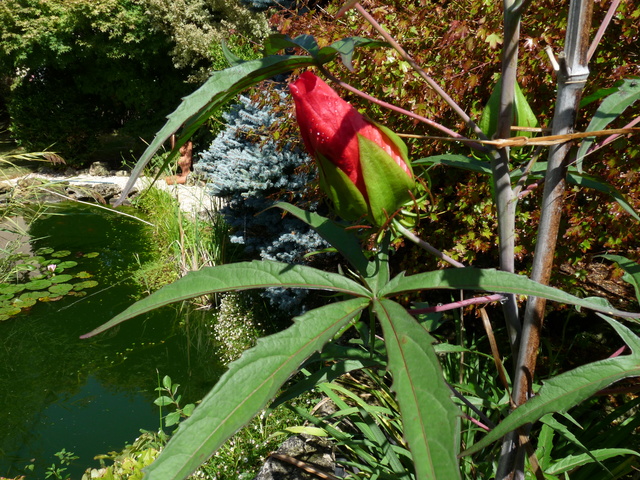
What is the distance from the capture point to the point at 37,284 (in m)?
3.72

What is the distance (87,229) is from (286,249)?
128 inches

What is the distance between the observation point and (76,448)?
2221 mm

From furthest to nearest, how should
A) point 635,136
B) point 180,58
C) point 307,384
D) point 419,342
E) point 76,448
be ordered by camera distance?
point 180,58, point 76,448, point 635,136, point 307,384, point 419,342

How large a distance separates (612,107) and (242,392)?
1.27ft

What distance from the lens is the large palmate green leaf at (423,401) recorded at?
0.94 ft

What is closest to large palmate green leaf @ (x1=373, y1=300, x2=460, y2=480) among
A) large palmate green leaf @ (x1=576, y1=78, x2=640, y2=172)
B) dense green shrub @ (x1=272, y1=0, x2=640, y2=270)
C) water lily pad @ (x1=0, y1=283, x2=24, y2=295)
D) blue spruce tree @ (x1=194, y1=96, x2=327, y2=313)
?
large palmate green leaf @ (x1=576, y1=78, x2=640, y2=172)

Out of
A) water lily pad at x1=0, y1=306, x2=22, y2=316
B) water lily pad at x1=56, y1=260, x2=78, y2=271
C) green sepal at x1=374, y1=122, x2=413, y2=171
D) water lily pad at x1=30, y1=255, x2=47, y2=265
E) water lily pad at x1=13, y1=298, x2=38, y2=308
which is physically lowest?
water lily pad at x1=0, y1=306, x2=22, y2=316

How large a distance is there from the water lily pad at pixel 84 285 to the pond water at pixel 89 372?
48 mm

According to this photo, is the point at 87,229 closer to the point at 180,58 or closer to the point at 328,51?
the point at 180,58

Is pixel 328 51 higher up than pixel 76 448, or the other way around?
pixel 328 51

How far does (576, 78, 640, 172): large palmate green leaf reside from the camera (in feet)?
1.30

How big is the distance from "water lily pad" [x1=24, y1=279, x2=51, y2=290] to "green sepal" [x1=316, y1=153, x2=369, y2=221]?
3837 millimetres

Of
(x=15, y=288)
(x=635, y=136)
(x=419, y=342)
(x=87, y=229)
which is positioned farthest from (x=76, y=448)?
(x=87, y=229)

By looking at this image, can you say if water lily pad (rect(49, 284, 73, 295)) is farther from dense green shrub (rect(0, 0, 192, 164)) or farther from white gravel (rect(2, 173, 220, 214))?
dense green shrub (rect(0, 0, 192, 164))
